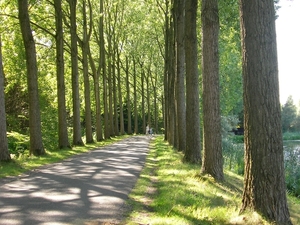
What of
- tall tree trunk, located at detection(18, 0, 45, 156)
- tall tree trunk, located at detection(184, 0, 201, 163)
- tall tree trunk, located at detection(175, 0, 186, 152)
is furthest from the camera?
tall tree trunk, located at detection(175, 0, 186, 152)

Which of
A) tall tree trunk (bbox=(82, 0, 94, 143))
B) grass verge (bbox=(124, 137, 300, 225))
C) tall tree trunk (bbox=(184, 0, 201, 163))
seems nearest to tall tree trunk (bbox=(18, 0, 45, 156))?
tall tree trunk (bbox=(184, 0, 201, 163))

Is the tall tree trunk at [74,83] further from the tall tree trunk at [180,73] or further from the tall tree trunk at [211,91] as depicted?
the tall tree trunk at [211,91]

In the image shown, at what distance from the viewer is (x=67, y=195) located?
25.2 ft

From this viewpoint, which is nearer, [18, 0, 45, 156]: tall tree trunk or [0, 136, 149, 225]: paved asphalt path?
[0, 136, 149, 225]: paved asphalt path

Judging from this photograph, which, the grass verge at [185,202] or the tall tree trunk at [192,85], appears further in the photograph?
the tall tree trunk at [192,85]

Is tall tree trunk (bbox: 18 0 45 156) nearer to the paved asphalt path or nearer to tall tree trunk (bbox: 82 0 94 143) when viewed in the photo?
the paved asphalt path

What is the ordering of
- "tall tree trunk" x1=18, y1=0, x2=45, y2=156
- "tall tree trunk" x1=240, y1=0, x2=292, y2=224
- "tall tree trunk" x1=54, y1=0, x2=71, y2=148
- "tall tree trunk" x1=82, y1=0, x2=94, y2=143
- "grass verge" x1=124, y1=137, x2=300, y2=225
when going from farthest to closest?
"tall tree trunk" x1=82, y1=0, x2=94, y2=143
"tall tree trunk" x1=54, y1=0, x2=71, y2=148
"tall tree trunk" x1=18, y1=0, x2=45, y2=156
"grass verge" x1=124, y1=137, x2=300, y2=225
"tall tree trunk" x1=240, y1=0, x2=292, y2=224

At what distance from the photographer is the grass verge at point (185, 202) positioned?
588 cm

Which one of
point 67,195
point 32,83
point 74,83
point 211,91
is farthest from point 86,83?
point 67,195

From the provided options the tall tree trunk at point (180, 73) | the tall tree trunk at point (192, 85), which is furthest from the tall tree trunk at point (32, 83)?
the tall tree trunk at point (192, 85)

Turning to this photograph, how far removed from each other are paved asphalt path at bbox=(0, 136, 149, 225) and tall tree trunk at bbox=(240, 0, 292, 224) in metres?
2.38

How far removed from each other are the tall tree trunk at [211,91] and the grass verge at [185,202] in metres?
0.47

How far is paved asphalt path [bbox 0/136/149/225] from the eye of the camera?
5.99 meters

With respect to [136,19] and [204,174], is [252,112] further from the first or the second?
[136,19]
